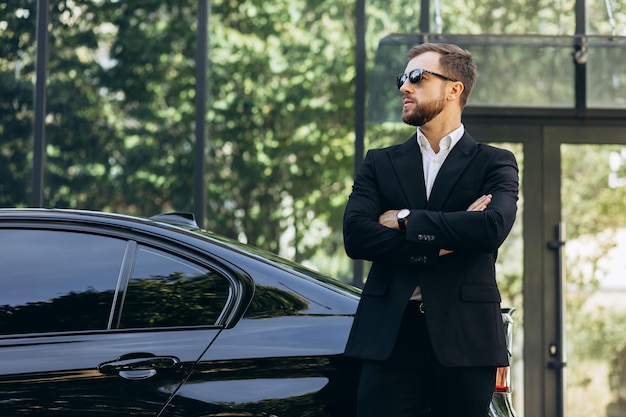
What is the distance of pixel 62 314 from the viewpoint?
323 centimetres

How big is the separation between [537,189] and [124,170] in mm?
2851

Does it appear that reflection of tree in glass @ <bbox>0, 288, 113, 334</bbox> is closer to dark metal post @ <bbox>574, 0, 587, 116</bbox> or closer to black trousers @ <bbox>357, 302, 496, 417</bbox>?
black trousers @ <bbox>357, 302, 496, 417</bbox>

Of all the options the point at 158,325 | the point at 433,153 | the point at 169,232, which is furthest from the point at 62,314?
the point at 433,153

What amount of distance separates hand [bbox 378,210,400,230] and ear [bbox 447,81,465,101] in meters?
0.40

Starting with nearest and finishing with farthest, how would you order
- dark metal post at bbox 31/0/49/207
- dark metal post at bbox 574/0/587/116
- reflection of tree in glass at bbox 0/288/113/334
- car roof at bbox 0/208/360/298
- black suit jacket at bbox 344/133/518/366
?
black suit jacket at bbox 344/133/518/366, reflection of tree in glass at bbox 0/288/113/334, car roof at bbox 0/208/360/298, dark metal post at bbox 574/0/587/116, dark metal post at bbox 31/0/49/207

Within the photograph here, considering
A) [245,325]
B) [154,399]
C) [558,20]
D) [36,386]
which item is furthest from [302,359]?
[558,20]

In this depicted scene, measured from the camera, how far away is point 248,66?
756 cm

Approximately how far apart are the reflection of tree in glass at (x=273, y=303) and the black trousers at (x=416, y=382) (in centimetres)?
35

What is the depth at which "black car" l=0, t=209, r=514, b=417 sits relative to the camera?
3094mm

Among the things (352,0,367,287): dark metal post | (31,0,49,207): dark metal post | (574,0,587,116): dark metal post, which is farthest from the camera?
(31,0,49,207): dark metal post

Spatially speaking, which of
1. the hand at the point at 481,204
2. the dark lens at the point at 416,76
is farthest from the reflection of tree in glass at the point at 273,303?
the dark lens at the point at 416,76

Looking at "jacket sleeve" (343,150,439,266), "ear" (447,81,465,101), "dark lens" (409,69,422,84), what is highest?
"dark lens" (409,69,422,84)

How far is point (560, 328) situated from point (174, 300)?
170 inches

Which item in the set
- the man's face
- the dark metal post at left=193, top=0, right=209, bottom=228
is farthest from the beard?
the dark metal post at left=193, top=0, right=209, bottom=228
